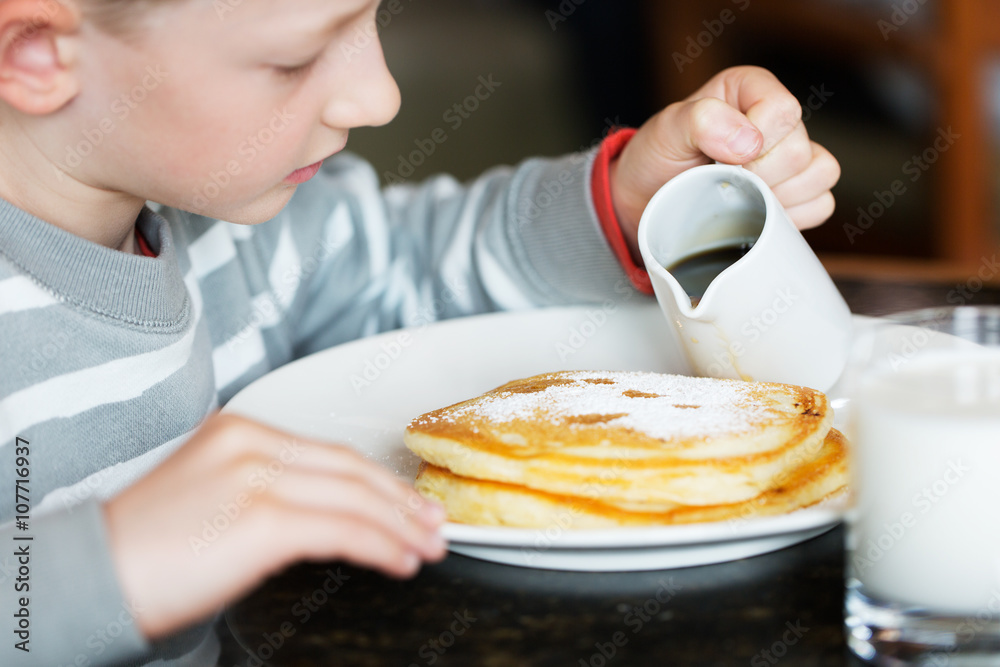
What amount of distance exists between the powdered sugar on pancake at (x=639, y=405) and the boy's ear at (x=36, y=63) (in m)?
0.45

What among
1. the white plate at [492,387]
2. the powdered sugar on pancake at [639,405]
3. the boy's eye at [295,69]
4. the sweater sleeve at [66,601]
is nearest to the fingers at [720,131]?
the white plate at [492,387]

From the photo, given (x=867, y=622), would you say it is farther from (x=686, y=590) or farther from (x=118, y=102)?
(x=118, y=102)

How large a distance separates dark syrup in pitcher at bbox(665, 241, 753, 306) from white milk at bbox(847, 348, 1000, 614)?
451 millimetres

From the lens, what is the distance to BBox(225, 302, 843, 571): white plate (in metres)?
0.61

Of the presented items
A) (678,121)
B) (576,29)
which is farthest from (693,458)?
(576,29)

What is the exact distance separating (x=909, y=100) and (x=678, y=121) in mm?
2488

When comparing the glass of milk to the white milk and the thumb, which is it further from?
the thumb

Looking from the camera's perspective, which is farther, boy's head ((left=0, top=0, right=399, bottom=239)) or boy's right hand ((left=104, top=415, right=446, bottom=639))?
boy's head ((left=0, top=0, right=399, bottom=239))

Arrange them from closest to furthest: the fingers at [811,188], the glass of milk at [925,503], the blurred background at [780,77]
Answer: the glass of milk at [925,503], the fingers at [811,188], the blurred background at [780,77]

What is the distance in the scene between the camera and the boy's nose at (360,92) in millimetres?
884

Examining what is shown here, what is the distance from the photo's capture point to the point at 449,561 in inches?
27.2

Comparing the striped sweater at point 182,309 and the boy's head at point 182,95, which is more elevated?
the boy's head at point 182,95

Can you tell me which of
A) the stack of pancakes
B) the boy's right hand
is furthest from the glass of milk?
the boy's right hand

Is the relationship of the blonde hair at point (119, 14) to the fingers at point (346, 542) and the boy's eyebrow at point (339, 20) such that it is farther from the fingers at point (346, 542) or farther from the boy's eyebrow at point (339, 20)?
the fingers at point (346, 542)
